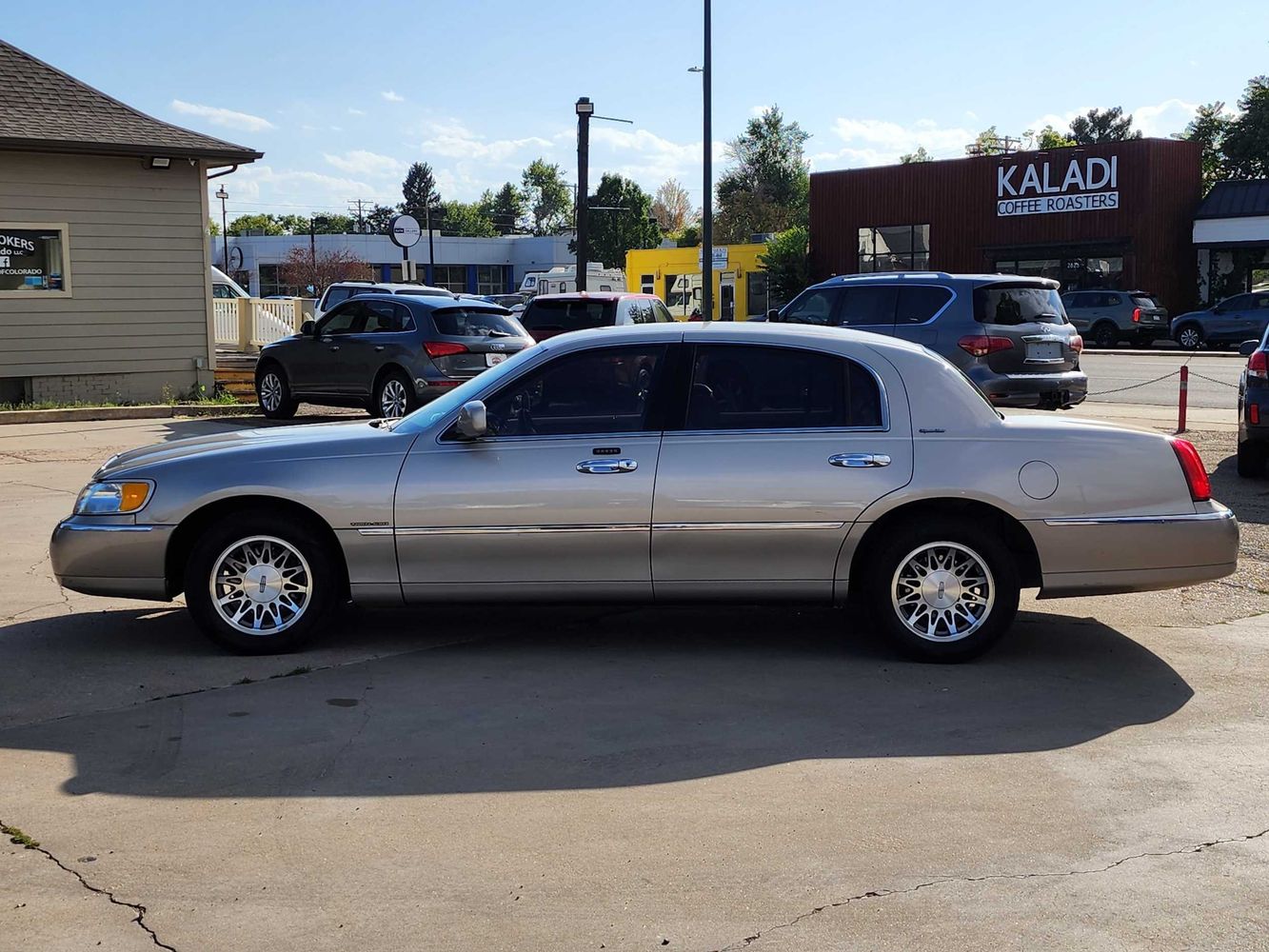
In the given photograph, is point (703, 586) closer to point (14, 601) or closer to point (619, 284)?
point (14, 601)

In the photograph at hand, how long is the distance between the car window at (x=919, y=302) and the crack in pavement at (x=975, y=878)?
10.4m

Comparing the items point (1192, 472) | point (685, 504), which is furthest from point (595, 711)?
point (1192, 472)

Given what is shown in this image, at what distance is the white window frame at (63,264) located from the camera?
60.9 ft

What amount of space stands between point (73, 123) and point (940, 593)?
54.3 ft

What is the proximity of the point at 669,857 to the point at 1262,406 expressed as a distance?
9.23 meters

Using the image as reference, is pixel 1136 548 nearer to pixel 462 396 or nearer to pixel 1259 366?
pixel 462 396

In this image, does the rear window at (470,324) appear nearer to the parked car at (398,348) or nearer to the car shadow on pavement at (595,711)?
the parked car at (398,348)

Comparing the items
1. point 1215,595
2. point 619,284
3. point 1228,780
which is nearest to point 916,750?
point 1228,780

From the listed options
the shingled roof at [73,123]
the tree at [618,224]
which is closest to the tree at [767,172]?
the tree at [618,224]

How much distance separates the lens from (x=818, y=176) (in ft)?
162

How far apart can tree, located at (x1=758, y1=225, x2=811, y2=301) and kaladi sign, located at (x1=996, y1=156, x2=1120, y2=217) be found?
7532 mm

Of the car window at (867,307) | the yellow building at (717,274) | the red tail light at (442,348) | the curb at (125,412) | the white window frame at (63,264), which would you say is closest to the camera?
the car window at (867,307)

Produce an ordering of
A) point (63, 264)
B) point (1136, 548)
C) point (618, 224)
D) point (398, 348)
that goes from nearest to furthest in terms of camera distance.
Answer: point (1136, 548) → point (398, 348) → point (63, 264) → point (618, 224)

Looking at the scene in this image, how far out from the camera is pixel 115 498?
6551 millimetres
